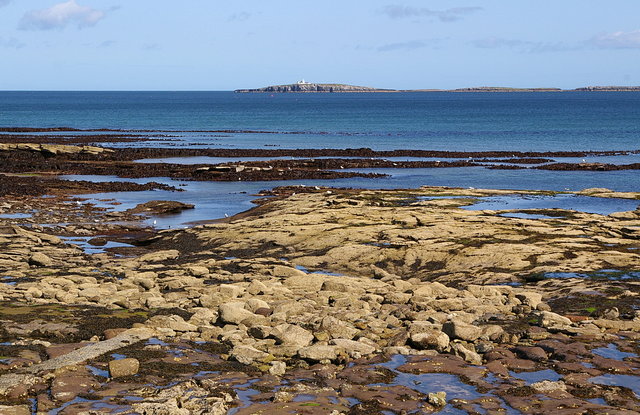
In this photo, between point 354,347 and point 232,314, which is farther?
point 232,314

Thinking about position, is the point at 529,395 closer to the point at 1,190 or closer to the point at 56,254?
the point at 56,254

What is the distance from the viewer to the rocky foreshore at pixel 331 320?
11.7 m

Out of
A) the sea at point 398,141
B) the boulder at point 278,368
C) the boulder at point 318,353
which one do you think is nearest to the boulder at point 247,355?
the boulder at point 278,368

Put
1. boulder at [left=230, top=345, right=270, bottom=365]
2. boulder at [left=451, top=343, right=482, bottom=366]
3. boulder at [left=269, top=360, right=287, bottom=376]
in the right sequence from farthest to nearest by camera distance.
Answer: boulder at [left=451, top=343, right=482, bottom=366] < boulder at [left=230, top=345, right=270, bottom=365] < boulder at [left=269, top=360, right=287, bottom=376]

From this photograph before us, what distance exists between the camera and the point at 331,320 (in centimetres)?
1520

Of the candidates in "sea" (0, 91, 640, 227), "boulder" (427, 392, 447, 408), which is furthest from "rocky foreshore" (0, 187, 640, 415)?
"sea" (0, 91, 640, 227)

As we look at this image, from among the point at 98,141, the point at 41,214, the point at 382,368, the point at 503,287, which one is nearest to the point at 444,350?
the point at 382,368

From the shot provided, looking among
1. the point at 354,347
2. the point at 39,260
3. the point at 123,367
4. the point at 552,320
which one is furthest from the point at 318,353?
the point at 39,260

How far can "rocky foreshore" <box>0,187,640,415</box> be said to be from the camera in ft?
38.5

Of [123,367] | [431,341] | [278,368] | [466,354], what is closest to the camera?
[123,367]

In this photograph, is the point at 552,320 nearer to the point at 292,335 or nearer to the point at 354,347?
the point at 354,347

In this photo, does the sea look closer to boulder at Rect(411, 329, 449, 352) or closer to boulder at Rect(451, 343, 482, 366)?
boulder at Rect(411, 329, 449, 352)

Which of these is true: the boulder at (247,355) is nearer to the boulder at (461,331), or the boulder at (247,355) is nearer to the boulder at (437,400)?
the boulder at (437,400)

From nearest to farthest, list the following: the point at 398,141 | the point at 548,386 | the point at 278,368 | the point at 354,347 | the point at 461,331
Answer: the point at 548,386 → the point at 278,368 → the point at 354,347 → the point at 461,331 → the point at 398,141
